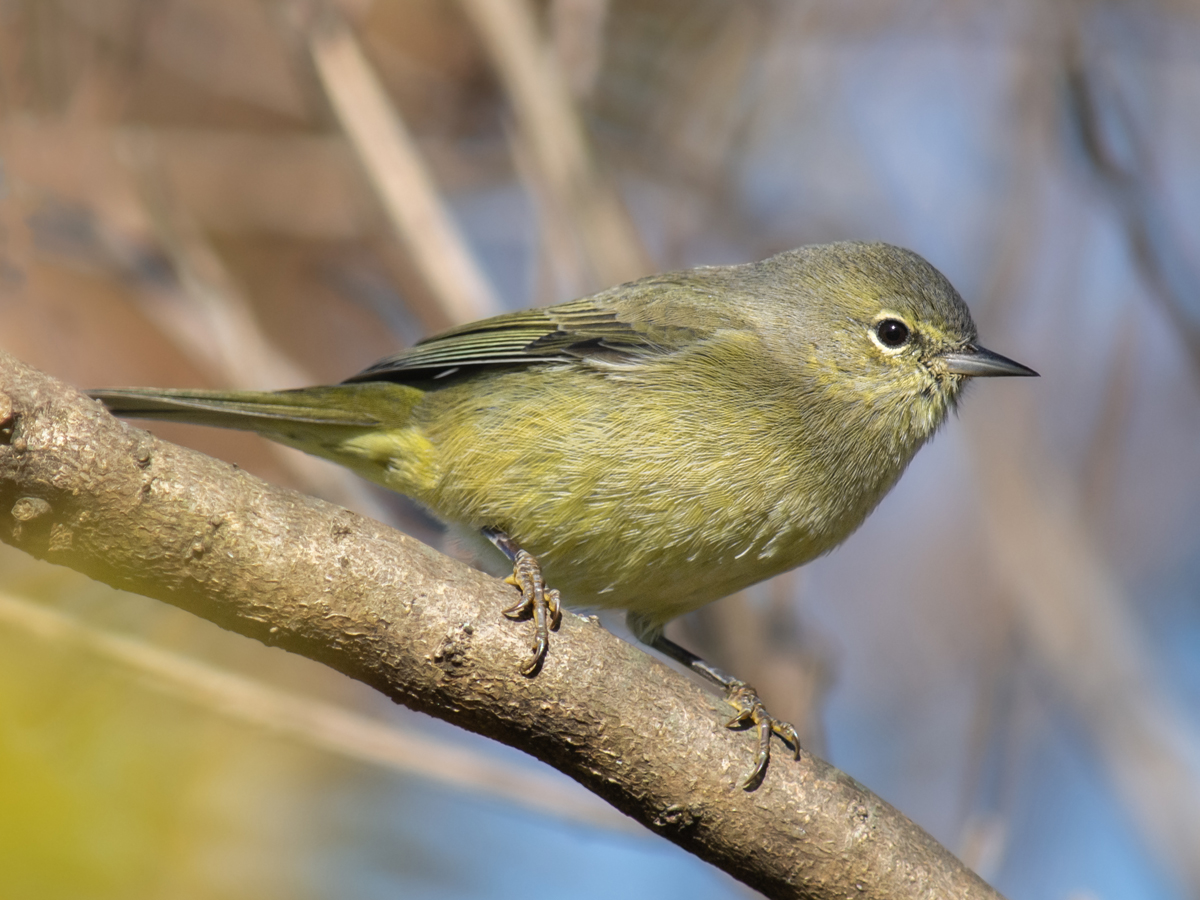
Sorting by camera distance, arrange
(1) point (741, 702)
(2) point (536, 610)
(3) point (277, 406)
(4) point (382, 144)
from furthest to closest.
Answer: (4) point (382, 144) → (3) point (277, 406) → (1) point (741, 702) → (2) point (536, 610)

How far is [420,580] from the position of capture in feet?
8.55

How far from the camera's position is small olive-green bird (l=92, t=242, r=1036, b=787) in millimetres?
3711

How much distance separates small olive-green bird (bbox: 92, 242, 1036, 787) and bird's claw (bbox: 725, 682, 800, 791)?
1cm

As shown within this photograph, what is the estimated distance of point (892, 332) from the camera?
4.38 m

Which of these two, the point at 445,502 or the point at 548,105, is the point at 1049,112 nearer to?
the point at 548,105

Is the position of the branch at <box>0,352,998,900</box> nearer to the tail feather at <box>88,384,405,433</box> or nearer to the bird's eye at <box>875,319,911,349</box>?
the tail feather at <box>88,384,405,433</box>

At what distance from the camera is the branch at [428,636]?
228 centimetres

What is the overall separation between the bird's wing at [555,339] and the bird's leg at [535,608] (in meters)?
1.00

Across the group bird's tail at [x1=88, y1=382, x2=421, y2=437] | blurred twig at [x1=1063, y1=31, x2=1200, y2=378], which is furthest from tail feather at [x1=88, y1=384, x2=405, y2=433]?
blurred twig at [x1=1063, y1=31, x2=1200, y2=378]

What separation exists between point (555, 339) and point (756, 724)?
67.9 inches

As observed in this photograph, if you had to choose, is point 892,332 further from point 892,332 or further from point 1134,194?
point 1134,194

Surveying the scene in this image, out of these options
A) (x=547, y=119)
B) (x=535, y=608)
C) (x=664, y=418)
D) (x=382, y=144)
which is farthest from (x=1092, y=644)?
(x=382, y=144)

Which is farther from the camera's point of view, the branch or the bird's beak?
the bird's beak

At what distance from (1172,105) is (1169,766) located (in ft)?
11.0
